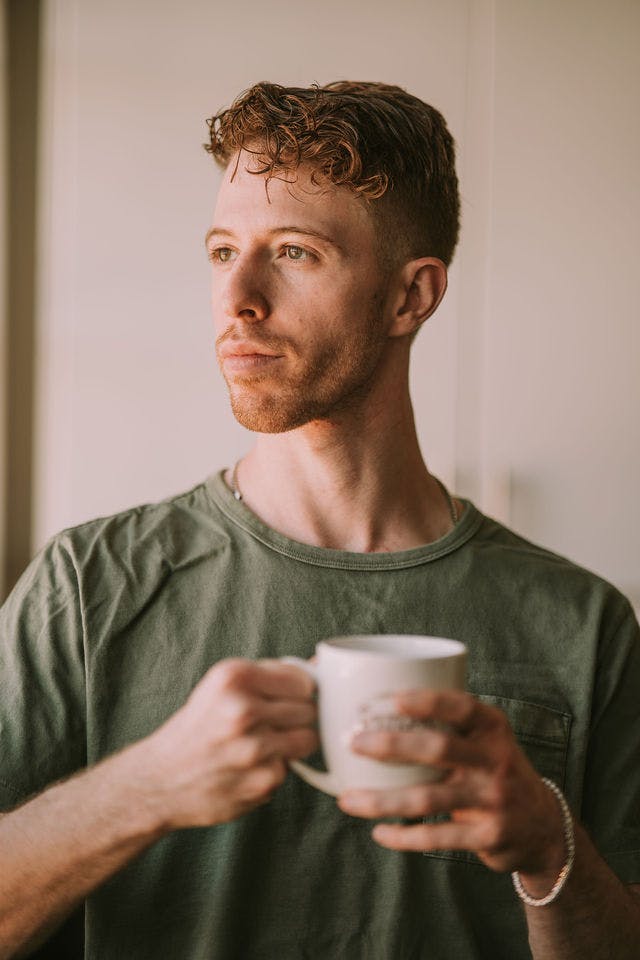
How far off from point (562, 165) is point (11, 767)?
143 cm

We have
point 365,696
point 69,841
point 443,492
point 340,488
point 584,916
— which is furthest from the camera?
point 443,492

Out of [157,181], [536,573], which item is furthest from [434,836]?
[157,181]

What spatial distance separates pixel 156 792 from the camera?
0.72 metres

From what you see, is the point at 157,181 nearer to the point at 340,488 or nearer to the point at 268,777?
the point at 340,488

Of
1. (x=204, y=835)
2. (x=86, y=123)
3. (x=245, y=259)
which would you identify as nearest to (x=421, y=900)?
(x=204, y=835)

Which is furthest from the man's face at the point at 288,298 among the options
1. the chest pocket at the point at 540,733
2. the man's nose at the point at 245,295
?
the chest pocket at the point at 540,733

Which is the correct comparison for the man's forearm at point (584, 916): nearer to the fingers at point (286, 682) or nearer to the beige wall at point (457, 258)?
the fingers at point (286, 682)

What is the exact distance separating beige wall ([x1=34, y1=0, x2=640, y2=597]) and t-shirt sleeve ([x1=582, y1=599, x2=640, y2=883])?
2.09 feet

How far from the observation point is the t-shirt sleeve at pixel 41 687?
0.98m

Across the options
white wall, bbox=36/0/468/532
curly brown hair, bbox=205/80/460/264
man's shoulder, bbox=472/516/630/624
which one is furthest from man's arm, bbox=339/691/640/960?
white wall, bbox=36/0/468/532

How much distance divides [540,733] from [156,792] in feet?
1.79

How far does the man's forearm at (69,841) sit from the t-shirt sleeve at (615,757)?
2.00ft

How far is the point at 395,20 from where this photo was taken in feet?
5.84

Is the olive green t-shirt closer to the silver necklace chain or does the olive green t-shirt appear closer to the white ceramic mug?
the silver necklace chain
